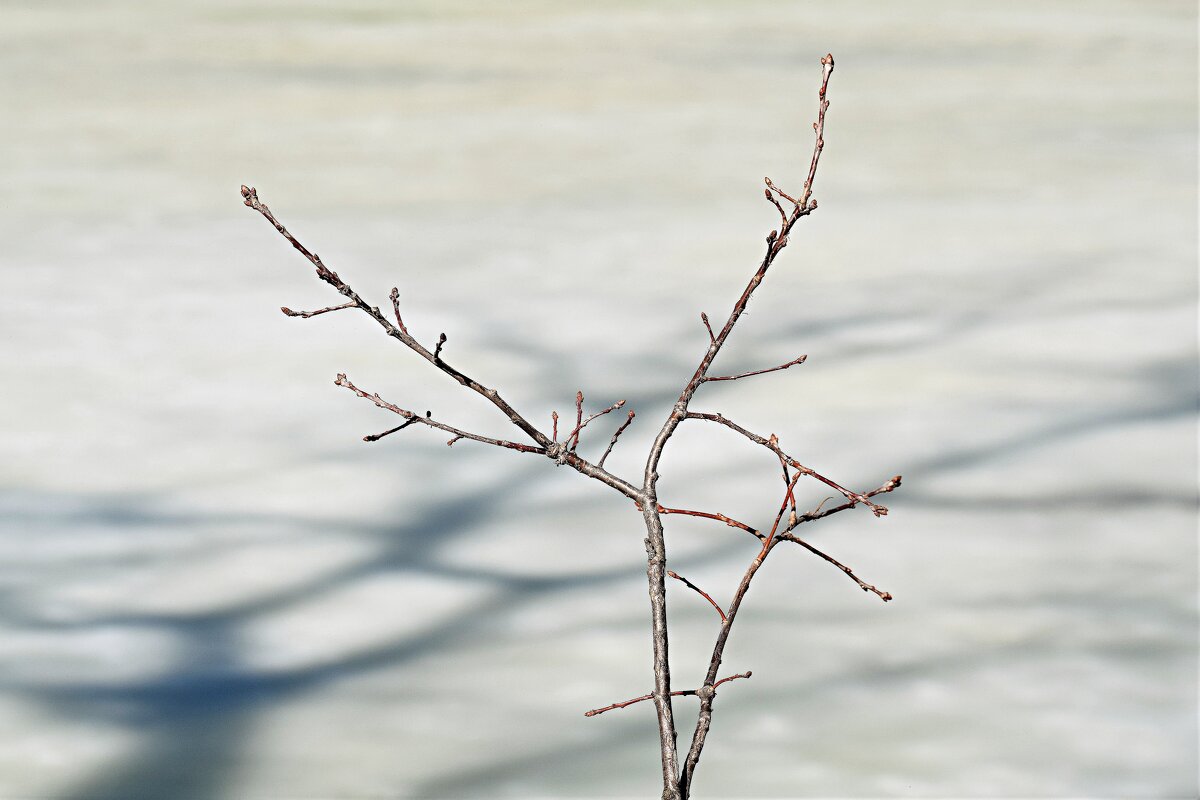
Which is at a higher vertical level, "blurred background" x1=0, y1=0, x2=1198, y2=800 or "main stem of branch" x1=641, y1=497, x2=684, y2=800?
"blurred background" x1=0, y1=0, x2=1198, y2=800

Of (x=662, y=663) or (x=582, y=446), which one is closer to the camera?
(x=662, y=663)

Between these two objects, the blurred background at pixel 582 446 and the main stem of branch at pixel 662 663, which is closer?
the main stem of branch at pixel 662 663

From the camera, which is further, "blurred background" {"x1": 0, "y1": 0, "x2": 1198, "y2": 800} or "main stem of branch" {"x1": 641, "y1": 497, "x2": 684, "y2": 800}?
"blurred background" {"x1": 0, "y1": 0, "x2": 1198, "y2": 800}

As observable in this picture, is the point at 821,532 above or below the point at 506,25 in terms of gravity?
below

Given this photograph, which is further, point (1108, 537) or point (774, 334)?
point (774, 334)

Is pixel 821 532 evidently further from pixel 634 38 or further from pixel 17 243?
pixel 634 38

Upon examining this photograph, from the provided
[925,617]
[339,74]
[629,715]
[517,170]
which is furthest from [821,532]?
[339,74]

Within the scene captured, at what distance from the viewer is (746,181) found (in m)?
3.71

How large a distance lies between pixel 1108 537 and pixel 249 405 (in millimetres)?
1199

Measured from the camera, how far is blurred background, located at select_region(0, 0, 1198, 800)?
4.27 ft

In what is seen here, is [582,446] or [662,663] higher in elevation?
[582,446]

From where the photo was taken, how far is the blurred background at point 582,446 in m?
1.30

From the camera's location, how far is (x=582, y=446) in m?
2.02

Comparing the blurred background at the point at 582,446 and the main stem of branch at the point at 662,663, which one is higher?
the blurred background at the point at 582,446
